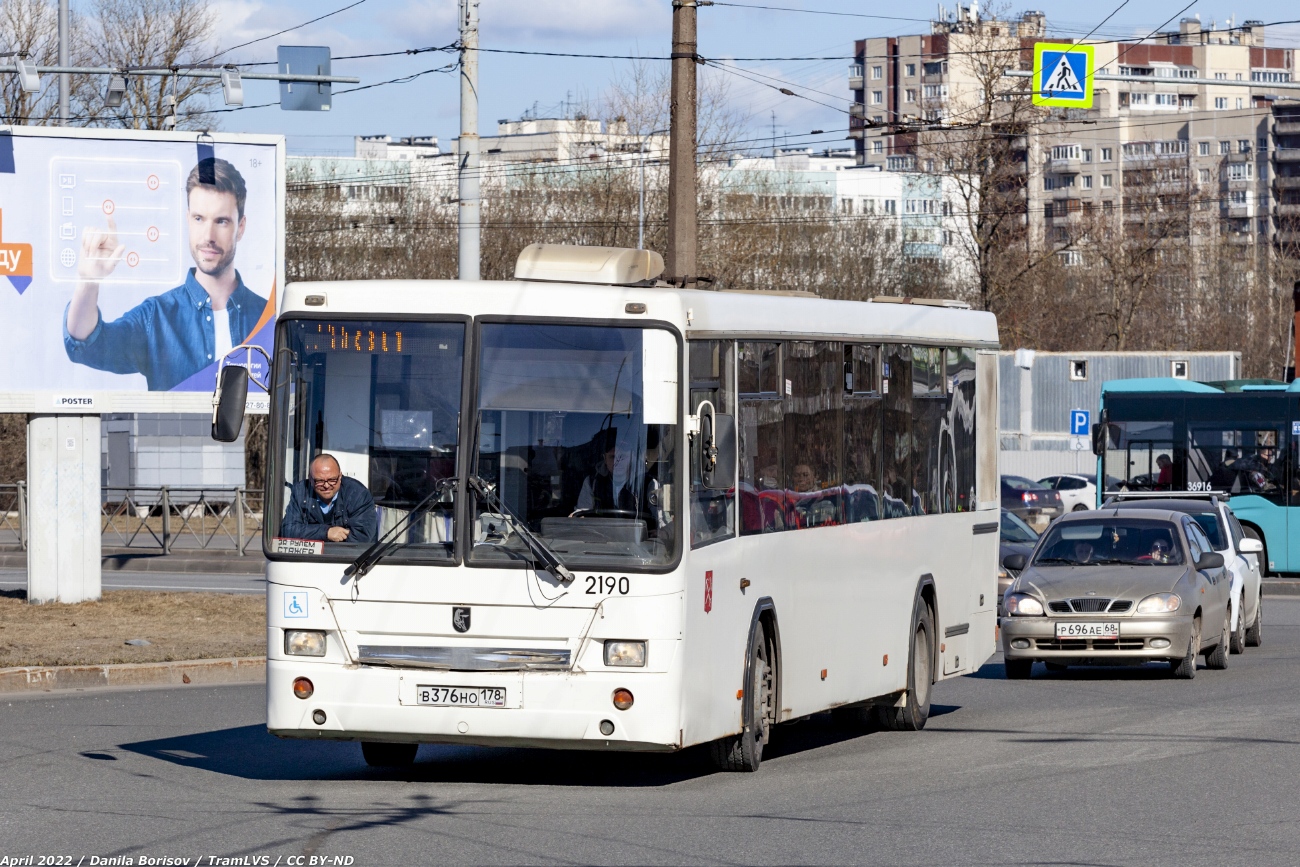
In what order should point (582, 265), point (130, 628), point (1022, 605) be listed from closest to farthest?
1. point (582, 265)
2. point (1022, 605)
3. point (130, 628)

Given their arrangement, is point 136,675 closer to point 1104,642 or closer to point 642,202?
point 1104,642

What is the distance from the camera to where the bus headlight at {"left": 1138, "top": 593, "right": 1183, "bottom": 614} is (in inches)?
680

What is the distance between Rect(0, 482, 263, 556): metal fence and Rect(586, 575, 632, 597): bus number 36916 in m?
27.3

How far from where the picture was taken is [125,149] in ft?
75.7

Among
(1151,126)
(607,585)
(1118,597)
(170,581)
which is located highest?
(1151,126)

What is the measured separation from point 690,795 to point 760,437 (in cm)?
212

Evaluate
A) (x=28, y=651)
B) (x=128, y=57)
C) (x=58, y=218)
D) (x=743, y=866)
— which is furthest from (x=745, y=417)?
(x=128, y=57)

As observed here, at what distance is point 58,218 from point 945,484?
41.3 feet

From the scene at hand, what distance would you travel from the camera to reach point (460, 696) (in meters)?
9.69

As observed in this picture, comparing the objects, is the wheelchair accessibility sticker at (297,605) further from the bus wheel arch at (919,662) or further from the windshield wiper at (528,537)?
the bus wheel arch at (919,662)

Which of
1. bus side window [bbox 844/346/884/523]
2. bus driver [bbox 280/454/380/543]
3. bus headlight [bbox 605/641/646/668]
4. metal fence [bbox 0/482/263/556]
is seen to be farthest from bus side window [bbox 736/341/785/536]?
metal fence [bbox 0/482/263/556]

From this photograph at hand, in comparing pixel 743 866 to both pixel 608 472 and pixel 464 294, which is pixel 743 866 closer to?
pixel 608 472

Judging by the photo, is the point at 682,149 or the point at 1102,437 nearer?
the point at 682,149

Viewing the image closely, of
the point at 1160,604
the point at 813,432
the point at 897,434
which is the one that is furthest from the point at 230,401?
the point at 1160,604
